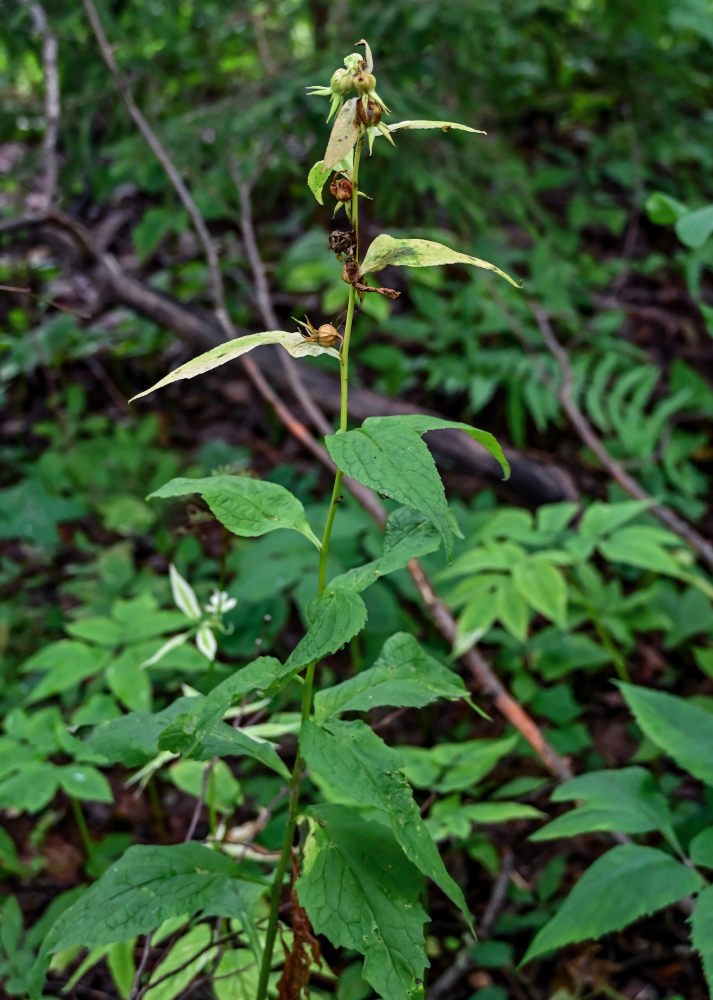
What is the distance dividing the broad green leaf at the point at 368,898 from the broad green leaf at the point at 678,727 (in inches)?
26.1

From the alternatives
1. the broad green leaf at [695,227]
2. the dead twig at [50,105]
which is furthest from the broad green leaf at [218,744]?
the dead twig at [50,105]

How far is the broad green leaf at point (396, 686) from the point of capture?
1.22 meters

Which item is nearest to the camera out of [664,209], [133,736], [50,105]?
[133,736]

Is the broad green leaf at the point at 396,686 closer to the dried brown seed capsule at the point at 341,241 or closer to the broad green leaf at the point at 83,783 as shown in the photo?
the dried brown seed capsule at the point at 341,241

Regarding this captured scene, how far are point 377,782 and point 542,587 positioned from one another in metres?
1.18

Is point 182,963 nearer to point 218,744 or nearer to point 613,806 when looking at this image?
point 218,744

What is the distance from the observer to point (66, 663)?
6.72ft

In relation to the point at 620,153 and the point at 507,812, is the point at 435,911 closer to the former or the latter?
the point at 507,812

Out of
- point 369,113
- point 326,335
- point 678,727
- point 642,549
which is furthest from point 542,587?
point 369,113

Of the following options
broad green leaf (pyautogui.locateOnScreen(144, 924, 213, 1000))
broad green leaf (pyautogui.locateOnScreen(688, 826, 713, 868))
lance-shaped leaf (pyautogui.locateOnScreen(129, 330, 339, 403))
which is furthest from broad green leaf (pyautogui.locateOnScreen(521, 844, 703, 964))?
lance-shaped leaf (pyautogui.locateOnScreen(129, 330, 339, 403))

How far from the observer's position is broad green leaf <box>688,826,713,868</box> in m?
1.38

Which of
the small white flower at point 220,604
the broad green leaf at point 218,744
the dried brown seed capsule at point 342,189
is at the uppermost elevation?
the dried brown seed capsule at point 342,189

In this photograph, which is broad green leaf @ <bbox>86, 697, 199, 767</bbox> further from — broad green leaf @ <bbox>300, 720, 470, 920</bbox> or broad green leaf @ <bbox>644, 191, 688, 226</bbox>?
broad green leaf @ <bbox>644, 191, 688, 226</bbox>

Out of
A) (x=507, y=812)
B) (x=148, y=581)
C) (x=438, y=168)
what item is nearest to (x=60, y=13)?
(x=438, y=168)
